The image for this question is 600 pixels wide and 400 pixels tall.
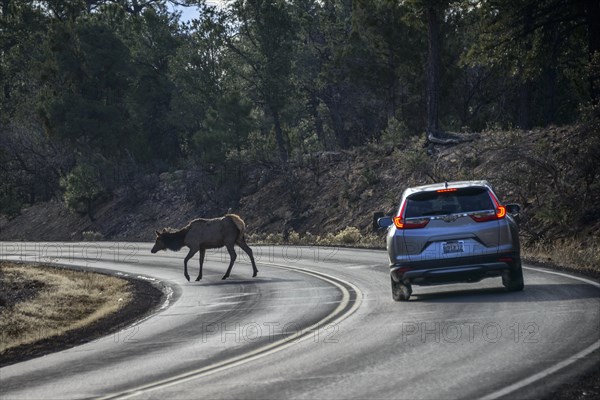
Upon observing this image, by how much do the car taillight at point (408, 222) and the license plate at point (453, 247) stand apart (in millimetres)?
489

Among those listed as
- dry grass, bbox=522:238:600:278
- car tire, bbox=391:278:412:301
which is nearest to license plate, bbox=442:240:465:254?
car tire, bbox=391:278:412:301

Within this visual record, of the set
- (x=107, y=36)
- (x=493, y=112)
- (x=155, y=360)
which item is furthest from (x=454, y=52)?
(x=155, y=360)

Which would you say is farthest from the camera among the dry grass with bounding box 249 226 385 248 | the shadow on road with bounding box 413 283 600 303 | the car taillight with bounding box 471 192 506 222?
the dry grass with bounding box 249 226 385 248

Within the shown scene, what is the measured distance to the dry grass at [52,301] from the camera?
19.4m

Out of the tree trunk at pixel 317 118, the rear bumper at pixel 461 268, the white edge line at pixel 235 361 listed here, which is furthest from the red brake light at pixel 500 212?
the tree trunk at pixel 317 118

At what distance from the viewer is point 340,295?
2045 cm

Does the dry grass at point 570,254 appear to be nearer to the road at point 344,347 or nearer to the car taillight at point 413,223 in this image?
the road at point 344,347

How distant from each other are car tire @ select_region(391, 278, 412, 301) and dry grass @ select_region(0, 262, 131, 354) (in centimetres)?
587

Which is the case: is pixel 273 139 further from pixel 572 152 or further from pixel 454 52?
pixel 572 152

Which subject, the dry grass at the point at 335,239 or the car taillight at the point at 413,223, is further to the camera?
the dry grass at the point at 335,239

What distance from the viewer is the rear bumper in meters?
17.1

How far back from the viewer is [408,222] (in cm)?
1742

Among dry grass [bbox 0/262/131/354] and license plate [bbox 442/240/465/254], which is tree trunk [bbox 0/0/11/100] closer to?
dry grass [bbox 0/262/131/354]

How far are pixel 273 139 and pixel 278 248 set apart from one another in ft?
71.4
